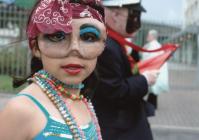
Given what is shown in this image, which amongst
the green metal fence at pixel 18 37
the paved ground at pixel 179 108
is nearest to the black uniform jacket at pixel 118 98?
the paved ground at pixel 179 108

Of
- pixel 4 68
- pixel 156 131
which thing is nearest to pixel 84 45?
pixel 156 131

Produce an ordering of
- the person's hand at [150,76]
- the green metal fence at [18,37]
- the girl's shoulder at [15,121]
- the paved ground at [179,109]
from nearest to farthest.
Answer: the girl's shoulder at [15,121]
the person's hand at [150,76]
the paved ground at [179,109]
the green metal fence at [18,37]

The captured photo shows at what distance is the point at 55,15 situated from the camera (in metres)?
1.80

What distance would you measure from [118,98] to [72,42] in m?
1.48

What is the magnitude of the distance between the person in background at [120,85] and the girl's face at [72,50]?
51.6 inches

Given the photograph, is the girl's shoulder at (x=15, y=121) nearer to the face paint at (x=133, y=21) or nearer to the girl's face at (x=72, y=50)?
the girl's face at (x=72, y=50)

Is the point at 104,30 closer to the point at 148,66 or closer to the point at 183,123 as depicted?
the point at 148,66

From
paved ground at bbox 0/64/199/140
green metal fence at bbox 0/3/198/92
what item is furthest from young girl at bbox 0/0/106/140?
green metal fence at bbox 0/3/198/92

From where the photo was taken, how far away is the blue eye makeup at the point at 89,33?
1872mm

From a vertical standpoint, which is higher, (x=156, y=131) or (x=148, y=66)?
(x=148, y=66)

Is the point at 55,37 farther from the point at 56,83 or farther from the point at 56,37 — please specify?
the point at 56,83

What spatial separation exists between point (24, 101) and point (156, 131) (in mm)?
6725

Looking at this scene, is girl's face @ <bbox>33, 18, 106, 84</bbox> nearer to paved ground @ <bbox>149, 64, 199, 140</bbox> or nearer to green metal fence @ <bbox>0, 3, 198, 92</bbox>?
paved ground @ <bbox>149, 64, 199, 140</bbox>

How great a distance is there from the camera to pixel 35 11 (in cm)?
186
